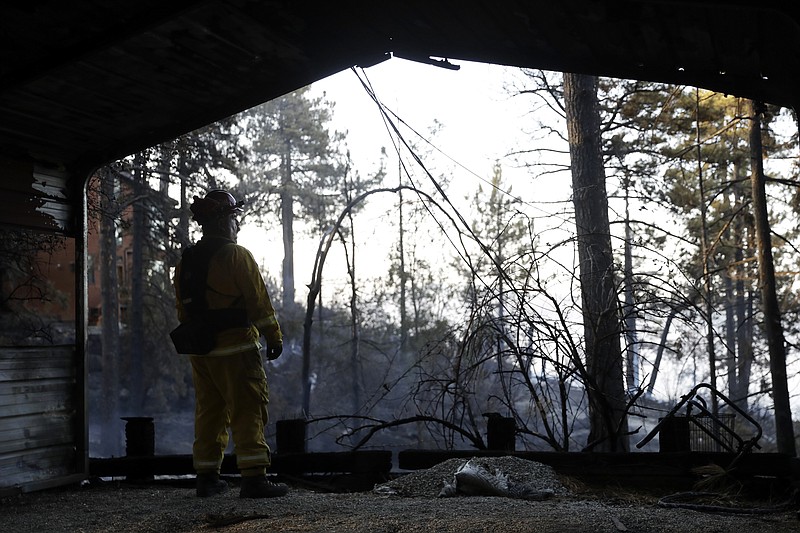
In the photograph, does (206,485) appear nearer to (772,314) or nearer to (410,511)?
(410,511)

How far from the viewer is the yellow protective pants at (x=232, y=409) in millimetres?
5754

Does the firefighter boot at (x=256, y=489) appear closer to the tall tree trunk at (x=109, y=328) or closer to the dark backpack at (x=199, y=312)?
the dark backpack at (x=199, y=312)

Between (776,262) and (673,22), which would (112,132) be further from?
(776,262)

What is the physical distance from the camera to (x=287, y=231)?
3862cm

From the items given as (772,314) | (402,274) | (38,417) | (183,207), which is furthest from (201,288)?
(402,274)

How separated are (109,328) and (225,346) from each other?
22.8 m

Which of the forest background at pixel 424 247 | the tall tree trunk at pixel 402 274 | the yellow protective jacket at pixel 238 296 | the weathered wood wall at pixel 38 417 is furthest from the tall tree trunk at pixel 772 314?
the tall tree trunk at pixel 402 274

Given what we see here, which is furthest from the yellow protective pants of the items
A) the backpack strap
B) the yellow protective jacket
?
the backpack strap

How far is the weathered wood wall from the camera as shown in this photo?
630cm

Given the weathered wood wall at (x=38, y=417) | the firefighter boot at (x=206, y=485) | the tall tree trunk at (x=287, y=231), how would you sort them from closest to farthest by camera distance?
the firefighter boot at (x=206, y=485) < the weathered wood wall at (x=38, y=417) < the tall tree trunk at (x=287, y=231)

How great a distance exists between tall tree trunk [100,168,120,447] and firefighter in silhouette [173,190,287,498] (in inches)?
815

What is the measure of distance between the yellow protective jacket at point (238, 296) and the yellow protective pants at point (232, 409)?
11cm

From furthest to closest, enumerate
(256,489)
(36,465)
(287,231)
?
(287,231) → (36,465) → (256,489)

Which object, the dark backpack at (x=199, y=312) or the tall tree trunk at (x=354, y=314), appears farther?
the tall tree trunk at (x=354, y=314)
